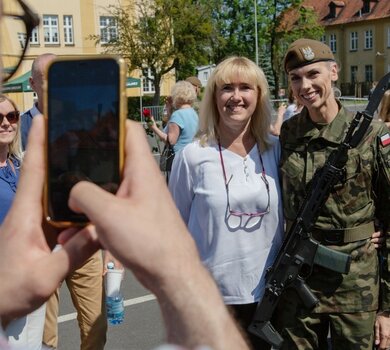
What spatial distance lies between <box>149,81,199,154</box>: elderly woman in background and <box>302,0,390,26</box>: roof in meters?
53.0

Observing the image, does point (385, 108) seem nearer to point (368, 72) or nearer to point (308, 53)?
point (308, 53)

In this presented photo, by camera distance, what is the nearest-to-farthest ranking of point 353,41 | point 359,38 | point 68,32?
point 68,32
point 359,38
point 353,41

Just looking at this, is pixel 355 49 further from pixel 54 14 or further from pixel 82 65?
pixel 82 65

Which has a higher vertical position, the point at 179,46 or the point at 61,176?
the point at 179,46

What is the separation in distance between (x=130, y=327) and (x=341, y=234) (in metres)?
2.27

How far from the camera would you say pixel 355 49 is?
60375 millimetres

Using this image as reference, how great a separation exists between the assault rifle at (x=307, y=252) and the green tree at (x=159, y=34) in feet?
94.9

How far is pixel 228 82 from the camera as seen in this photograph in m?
3.06

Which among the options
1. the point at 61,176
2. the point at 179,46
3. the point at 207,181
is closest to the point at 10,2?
the point at 61,176

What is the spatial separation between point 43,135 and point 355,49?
6272cm

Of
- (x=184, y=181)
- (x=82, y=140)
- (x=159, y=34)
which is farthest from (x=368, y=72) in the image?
(x=82, y=140)

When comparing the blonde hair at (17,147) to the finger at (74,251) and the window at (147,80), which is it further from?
the window at (147,80)

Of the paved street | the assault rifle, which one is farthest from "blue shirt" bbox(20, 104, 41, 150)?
the assault rifle

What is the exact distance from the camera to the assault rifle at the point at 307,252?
2.66 m
